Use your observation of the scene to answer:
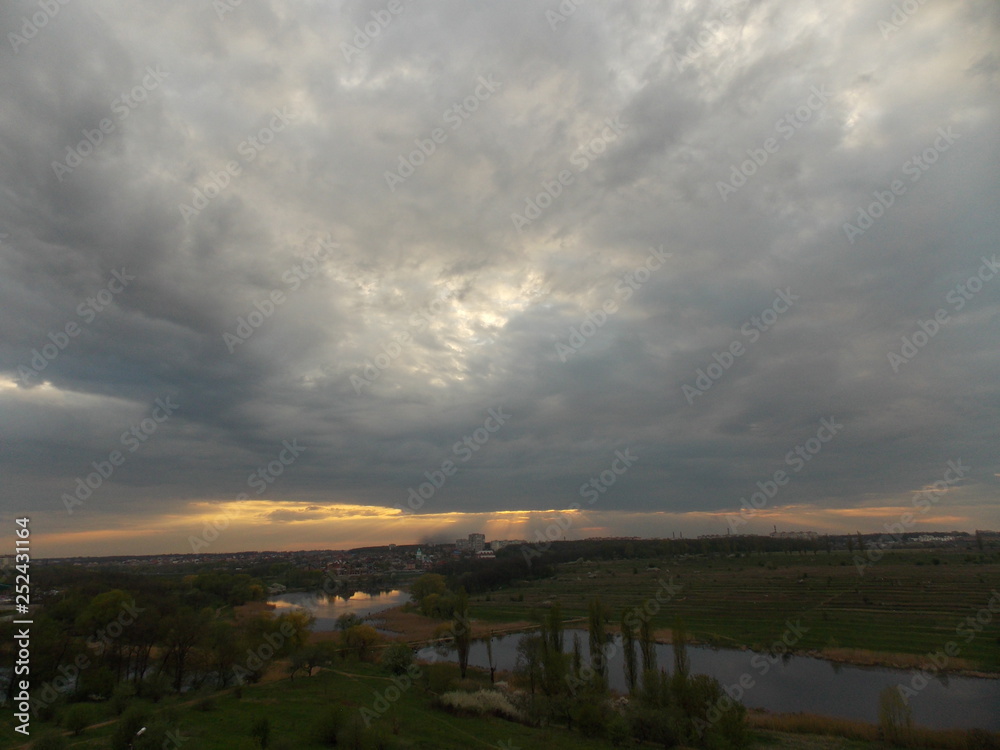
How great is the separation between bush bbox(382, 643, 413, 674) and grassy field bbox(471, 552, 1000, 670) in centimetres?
2567

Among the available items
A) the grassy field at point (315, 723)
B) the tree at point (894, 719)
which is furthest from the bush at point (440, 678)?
the tree at point (894, 719)

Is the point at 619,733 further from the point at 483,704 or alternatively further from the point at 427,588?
the point at 427,588

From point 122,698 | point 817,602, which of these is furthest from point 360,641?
point 817,602

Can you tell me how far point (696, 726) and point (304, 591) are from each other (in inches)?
5344

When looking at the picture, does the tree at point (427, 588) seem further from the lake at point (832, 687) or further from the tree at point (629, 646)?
the tree at point (629, 646)

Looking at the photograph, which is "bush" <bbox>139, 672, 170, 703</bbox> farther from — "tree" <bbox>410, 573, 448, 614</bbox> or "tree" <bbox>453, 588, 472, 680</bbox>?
"tree" <bbox>410, 573, 448, 614</bbox>

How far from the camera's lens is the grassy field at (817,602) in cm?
4950

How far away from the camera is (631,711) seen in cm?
2920

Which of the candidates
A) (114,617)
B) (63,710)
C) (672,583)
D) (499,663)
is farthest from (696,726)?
(672,583)

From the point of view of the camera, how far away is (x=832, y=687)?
4022cm

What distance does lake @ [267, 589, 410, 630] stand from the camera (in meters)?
93.1

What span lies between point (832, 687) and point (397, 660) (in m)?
37.1

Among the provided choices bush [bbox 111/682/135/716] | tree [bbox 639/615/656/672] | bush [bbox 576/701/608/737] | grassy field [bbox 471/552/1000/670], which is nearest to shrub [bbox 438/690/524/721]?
bush [bbox 576/701/608/737]

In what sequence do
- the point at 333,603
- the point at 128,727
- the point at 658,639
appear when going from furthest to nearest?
the point at 333,603 < the point at 658,639 < the point at 128,727
